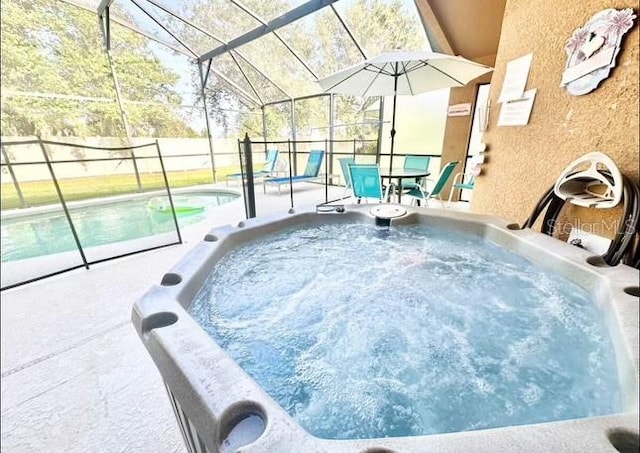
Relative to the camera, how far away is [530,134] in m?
1.98

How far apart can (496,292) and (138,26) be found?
6598mm

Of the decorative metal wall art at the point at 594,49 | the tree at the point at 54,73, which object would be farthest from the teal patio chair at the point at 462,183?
the tree at the point at 54,73

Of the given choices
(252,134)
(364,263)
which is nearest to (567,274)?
(364,263)

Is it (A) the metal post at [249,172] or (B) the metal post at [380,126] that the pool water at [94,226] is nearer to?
(A) the metal post at [249,172]

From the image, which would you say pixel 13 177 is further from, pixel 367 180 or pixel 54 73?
pixel 367 180

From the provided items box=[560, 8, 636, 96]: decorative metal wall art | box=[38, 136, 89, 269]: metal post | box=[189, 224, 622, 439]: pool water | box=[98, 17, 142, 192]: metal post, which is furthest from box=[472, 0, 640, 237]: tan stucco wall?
box=[98, 17, 142, 192]: metal post

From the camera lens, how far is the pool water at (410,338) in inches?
35.9

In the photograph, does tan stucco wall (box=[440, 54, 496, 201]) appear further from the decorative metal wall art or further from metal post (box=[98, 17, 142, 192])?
metal post (box=[98, 17, 142, 192])

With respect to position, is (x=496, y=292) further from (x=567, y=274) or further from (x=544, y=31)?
(x=544, y=31)

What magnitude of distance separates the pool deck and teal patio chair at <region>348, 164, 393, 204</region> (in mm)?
2578

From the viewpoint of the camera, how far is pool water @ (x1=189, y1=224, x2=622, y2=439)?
911 mm

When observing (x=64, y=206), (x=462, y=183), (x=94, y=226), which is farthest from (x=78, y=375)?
(x=462, y=183)

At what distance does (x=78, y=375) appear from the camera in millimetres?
1285

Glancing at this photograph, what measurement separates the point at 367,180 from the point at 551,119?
1892 mm
